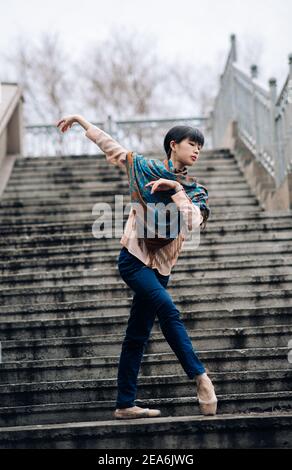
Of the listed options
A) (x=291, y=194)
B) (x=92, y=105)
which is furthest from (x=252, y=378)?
(x=92, y=105)

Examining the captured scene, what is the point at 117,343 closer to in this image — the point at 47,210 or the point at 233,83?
the point at 47,210

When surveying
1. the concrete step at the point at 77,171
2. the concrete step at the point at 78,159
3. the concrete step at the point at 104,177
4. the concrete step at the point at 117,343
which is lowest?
the concrete step at the point at 117,343

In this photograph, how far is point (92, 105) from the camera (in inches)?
1312

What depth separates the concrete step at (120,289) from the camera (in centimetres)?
688

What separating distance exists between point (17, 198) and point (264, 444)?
7.23 m

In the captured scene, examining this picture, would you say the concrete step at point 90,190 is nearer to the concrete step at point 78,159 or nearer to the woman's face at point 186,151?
the concrete step at point 78,159

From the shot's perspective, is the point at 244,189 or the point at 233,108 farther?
the point at 233,108

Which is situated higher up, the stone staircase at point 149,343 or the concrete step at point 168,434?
the stone staircase at point 149,343

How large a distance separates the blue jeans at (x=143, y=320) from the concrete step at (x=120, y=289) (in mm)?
2294

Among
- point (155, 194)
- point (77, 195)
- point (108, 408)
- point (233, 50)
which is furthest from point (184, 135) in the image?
point (233, 50)

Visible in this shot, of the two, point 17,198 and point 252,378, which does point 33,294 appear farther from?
point 17,198

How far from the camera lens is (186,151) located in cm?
450

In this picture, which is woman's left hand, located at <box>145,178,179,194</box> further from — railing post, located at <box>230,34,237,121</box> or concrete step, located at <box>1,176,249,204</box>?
railing post, located at <box>230,34,237,121</box>

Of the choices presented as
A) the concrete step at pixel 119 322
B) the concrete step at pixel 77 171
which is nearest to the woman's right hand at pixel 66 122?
the concrete step at pixel 119 322
